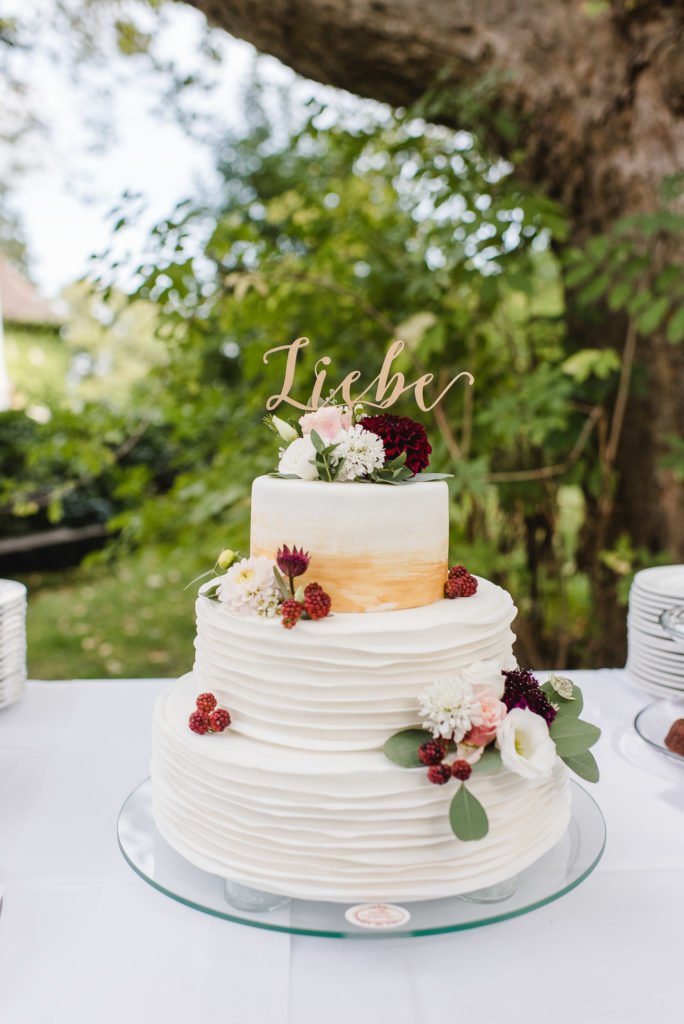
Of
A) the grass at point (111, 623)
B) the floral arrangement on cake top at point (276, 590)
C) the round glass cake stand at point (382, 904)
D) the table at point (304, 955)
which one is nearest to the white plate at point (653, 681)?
the table at point (304, 955)

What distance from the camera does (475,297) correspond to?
12.2 ft

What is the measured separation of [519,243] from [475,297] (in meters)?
0.50

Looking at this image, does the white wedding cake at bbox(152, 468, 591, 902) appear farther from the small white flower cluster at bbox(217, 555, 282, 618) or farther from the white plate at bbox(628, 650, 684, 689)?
the white plate at bbox(628, 650, 684, 689)

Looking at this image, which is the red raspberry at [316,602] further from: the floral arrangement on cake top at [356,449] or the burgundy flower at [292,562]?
the floral arrangement on cake top at [356,449]

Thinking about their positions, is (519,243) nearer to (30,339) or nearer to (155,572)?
(155,572)

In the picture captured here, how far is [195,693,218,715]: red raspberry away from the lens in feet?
4.42

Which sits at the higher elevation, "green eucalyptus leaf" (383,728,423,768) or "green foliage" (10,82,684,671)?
"green foliage" (10,82,684,671)

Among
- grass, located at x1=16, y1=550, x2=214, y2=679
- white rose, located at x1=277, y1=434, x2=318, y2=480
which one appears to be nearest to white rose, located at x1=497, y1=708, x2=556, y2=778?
white rose, located at x1=277, y1=434, x2=318, y2=480

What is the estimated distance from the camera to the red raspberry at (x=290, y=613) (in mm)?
1271

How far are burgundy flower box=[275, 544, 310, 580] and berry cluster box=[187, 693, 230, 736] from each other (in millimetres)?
261

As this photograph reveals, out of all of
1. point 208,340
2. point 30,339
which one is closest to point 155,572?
point 208,340

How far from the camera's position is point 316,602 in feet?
4.29

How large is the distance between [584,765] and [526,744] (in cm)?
15

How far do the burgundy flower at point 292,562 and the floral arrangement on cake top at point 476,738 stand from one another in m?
0.28
